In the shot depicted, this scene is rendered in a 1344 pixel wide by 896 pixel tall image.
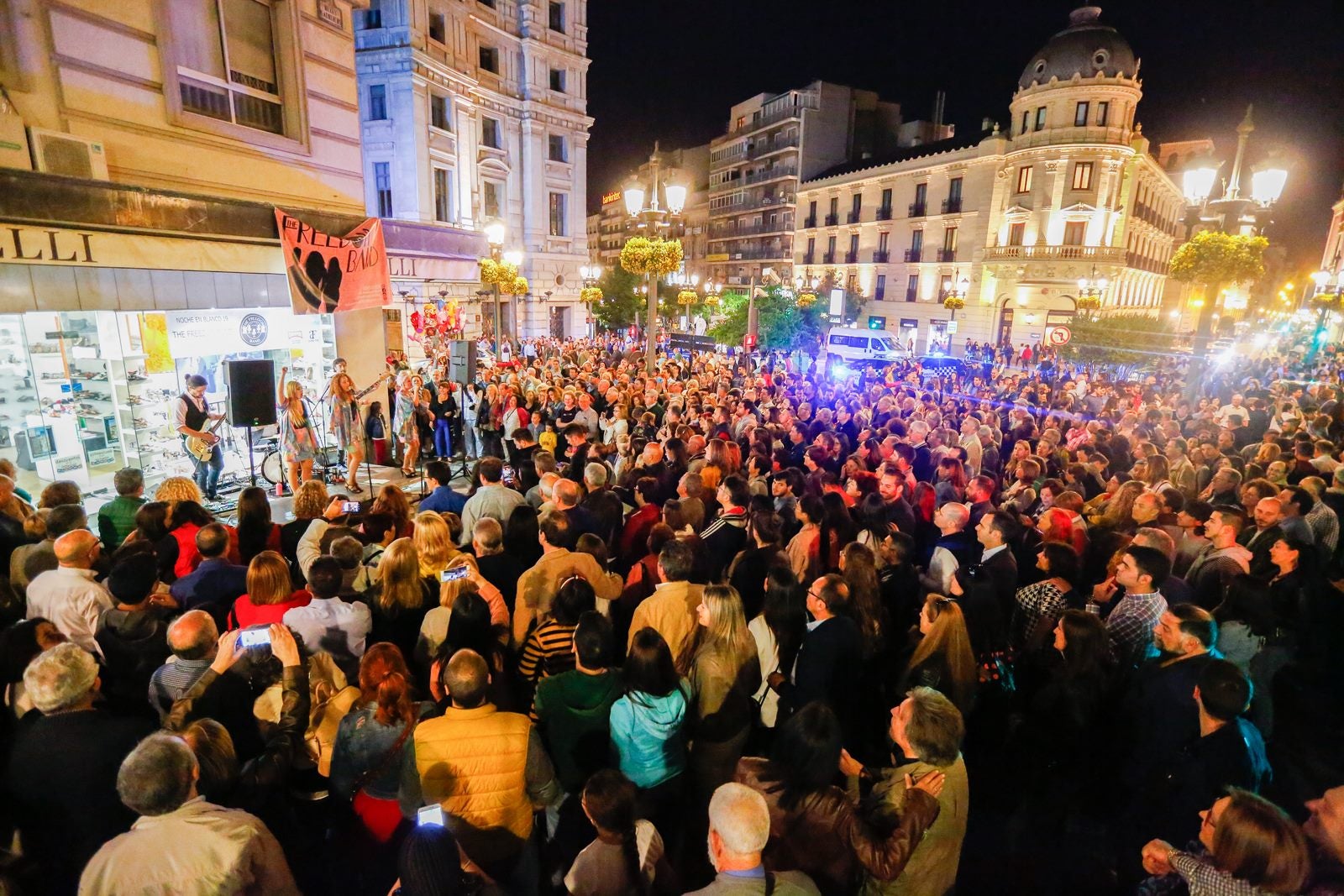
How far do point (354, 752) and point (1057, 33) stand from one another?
4555 centimetres

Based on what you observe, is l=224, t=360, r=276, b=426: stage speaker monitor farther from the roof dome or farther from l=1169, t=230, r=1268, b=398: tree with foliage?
the roof dome

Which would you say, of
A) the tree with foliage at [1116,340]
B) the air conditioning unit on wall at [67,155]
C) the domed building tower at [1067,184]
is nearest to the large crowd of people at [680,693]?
the air conditioning unit on wall at [67,155]

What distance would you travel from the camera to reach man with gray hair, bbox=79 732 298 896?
2.04 m

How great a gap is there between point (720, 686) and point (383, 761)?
61.3 inches

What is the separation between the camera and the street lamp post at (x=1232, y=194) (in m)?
8.03

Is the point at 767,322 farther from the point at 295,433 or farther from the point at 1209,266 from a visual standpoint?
the point at 295,433

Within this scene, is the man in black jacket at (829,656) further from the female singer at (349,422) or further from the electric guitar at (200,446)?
the electric guitar at (200,446)

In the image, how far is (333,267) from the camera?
30.3 ft

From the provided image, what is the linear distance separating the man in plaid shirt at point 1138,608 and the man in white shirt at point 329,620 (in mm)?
4259

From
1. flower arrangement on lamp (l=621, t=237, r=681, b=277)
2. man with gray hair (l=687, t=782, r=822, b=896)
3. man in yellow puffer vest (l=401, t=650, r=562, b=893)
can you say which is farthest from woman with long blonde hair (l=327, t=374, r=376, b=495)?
man with gray hair (l=687, t=782, r=822, b=896)

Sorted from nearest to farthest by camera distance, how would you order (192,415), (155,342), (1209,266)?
(192,415), (155,342), (1209,266)

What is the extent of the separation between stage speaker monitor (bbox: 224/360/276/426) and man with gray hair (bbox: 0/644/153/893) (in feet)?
19.6

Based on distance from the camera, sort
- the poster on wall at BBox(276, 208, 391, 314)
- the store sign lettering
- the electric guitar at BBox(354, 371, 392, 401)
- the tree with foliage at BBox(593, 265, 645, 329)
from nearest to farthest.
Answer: the store sign lettering < the poster on wall at BBox(276, 208, 391, 314) < the electric guitar at BBox(354, 371, 392, 401) < the tree with foliage at BBox(593, 265, 645, 329)

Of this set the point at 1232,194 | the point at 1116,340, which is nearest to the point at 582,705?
the point at 1232,194
